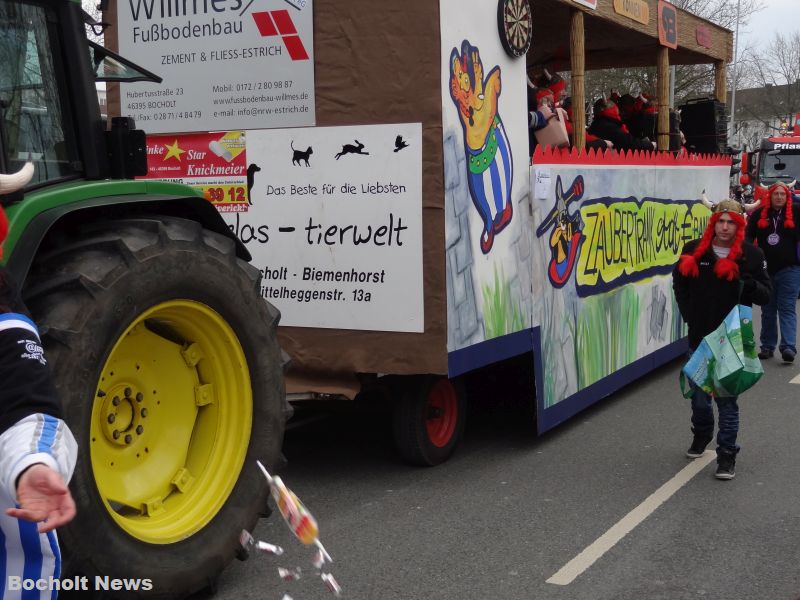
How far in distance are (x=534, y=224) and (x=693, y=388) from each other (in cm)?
144

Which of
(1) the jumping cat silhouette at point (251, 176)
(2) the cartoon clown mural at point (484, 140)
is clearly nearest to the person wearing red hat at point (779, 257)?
(2) the cartoon clown mural at point (484, 140)

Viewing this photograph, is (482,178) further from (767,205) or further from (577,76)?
(767,205)

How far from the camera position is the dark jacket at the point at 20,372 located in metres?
2.23

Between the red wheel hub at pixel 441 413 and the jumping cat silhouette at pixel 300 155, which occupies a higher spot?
the jumping cat silhouette at pixel 300 155

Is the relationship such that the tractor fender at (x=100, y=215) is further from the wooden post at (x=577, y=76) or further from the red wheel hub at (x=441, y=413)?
the wooden post at (x=577, y=76)

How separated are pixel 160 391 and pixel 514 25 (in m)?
3.41

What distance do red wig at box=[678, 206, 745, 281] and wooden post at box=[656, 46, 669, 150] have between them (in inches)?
121

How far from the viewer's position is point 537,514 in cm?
535

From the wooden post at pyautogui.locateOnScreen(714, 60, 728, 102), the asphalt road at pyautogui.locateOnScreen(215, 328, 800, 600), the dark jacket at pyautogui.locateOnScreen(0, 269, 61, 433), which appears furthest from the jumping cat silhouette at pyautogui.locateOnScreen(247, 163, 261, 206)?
the wooden post at pyautogui.locateOnScreen(714, 60, 728, 102)

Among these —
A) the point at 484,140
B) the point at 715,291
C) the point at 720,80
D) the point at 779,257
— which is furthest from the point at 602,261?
the point at 720,80

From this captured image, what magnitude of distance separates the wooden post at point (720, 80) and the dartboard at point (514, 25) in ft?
18.5

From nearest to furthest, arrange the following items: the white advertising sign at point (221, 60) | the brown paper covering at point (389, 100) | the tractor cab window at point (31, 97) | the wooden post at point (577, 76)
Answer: the tractor cab window at point (31, 97) → the brown paper covering at point (389, 100) → the white advertising sign at point (221, 60) → the wooden post at point (577, 76)

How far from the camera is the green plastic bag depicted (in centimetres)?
587

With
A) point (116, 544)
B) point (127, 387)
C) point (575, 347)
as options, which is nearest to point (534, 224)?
point (575, 347)
